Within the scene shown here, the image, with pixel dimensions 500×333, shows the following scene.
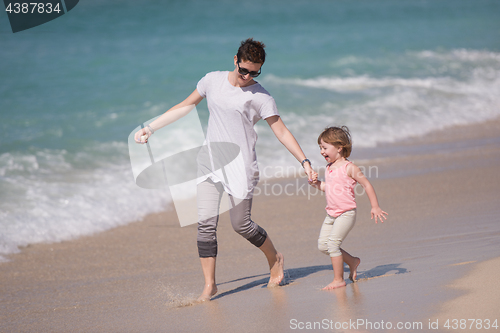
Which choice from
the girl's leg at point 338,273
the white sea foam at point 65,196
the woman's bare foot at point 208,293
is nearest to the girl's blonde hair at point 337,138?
the girl's leg at point 338,273

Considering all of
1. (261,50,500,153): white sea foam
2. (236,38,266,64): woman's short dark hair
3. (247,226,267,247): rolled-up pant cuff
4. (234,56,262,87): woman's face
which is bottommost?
(261,50,500,153): white sea foam

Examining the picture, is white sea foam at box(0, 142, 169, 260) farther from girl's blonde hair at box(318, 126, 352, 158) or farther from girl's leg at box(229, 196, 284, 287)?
girl's blonde hair at box(318, 126, 352, 158)

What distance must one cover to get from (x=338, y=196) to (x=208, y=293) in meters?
1.15

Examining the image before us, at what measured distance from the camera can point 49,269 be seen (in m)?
4.52

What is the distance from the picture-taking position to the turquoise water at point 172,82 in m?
6.83

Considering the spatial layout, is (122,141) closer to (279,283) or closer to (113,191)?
(113,191)

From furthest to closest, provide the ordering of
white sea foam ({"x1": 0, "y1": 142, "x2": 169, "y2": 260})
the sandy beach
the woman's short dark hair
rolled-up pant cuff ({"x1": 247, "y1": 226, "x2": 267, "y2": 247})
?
white sea foam ({"x1": 0, "y1": 142, "x2": 169, "y2": 260}) → rolled-up pant cuff ({"x1": 247, "y1": 226, "x2": 267, "y2": 247}) → the woman's short dark hair → the sandy beach

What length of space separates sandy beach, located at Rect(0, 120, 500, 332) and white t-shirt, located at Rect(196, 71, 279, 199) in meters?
0.84

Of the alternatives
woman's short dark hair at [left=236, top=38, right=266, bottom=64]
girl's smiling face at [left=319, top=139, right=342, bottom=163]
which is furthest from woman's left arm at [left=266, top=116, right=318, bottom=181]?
woman's short dark hair at [left=236, top=38, right=266, bottom=64]

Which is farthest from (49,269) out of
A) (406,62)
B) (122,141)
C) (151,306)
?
(406,62)

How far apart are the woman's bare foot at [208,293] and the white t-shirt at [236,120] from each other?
2.24ft

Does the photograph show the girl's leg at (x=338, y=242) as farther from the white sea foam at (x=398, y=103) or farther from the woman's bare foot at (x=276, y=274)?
the white sea foam at (x=398, y=103)

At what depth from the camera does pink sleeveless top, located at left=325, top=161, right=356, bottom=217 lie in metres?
3.38

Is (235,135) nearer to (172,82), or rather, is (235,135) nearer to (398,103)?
(398,103)
